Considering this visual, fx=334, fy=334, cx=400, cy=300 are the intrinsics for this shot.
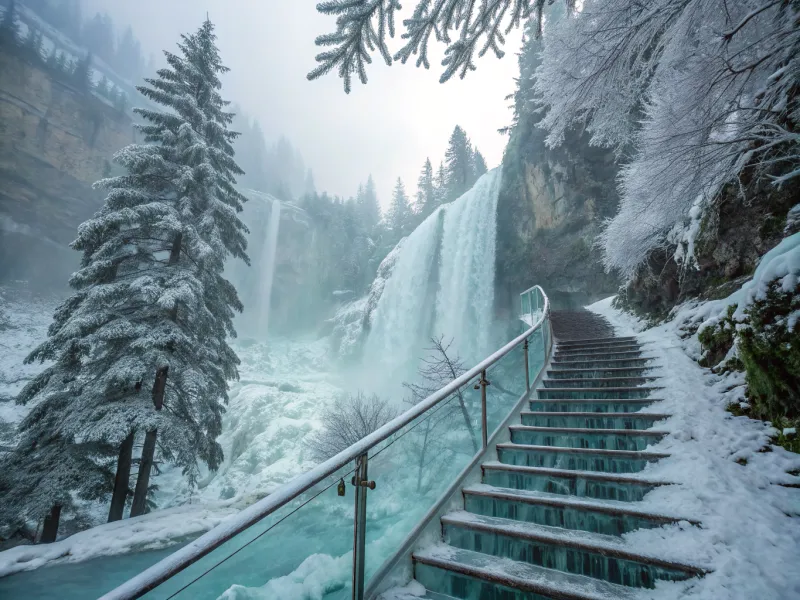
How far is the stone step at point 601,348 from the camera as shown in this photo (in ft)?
22.2

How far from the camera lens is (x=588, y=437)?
377cm

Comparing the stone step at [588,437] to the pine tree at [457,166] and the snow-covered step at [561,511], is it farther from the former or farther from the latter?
the pine tree at [457,166]

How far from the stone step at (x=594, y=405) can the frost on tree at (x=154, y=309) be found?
8.15m

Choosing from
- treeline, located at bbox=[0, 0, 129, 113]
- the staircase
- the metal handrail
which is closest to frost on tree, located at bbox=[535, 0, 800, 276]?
the staircase

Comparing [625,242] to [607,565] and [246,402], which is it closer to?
[607,565]

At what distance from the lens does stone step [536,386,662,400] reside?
467 centimetres

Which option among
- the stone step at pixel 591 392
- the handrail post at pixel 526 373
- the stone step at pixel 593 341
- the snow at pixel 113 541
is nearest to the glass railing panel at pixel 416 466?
the handrail post at pixel 526 373

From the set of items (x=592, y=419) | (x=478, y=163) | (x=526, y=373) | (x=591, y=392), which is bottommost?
(x=592, y=419)

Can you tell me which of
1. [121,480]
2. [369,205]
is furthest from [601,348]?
[369,205]

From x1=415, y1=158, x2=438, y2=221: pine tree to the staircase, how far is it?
39085 millimetres

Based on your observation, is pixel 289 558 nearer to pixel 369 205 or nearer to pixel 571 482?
pixel 571 482

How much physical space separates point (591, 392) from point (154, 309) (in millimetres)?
10302

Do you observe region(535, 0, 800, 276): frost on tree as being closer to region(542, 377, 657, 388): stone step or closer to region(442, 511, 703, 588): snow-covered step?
region(542, 377, 657, 388): stone step

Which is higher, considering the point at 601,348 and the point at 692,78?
the point at 692,78
